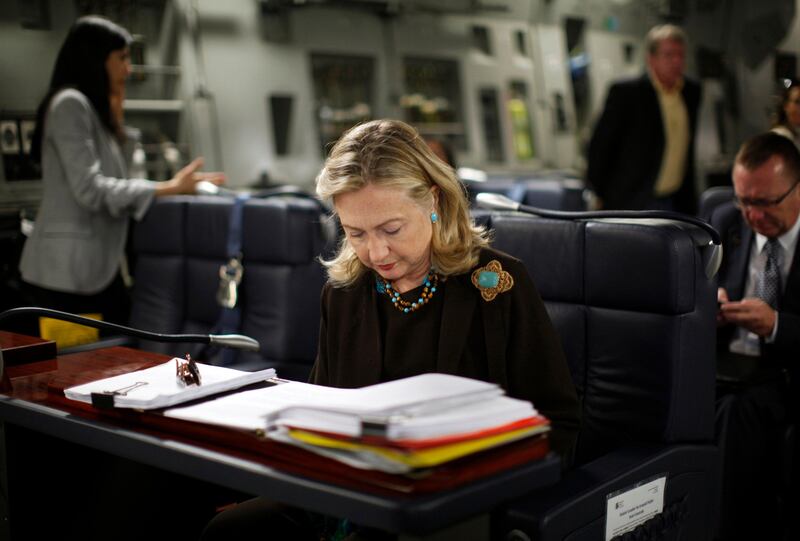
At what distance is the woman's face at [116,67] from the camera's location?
312 centimetres

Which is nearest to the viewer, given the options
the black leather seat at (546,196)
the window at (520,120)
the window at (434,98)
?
the black leather seat at (546,196)

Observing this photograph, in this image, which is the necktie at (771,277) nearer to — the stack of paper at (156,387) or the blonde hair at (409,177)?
the blonde hair at (409,177)

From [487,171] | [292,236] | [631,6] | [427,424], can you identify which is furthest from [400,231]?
[631,6]

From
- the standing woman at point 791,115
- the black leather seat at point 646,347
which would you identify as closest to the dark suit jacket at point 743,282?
the standing woman at point 791,115

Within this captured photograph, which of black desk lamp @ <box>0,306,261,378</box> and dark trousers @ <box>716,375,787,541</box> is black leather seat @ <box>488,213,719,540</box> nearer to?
dark trousers @ <box>716,375,787,541</box>

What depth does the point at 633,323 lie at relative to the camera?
5.93 feet

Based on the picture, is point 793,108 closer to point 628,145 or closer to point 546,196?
point 546,196

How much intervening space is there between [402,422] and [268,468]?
0.62 feet

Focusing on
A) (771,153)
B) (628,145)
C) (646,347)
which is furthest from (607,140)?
(646,347)

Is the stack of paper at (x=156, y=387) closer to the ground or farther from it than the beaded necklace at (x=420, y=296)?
closer to the ground

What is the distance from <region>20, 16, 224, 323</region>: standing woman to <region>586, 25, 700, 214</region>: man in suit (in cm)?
234

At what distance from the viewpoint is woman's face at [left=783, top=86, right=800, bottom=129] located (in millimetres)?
2990

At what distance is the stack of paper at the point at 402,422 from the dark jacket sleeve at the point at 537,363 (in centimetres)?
42

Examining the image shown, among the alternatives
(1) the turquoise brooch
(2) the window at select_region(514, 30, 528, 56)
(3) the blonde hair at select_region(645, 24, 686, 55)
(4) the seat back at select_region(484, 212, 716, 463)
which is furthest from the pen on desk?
(2) the window at select_region(514, 30, 528, 56)
